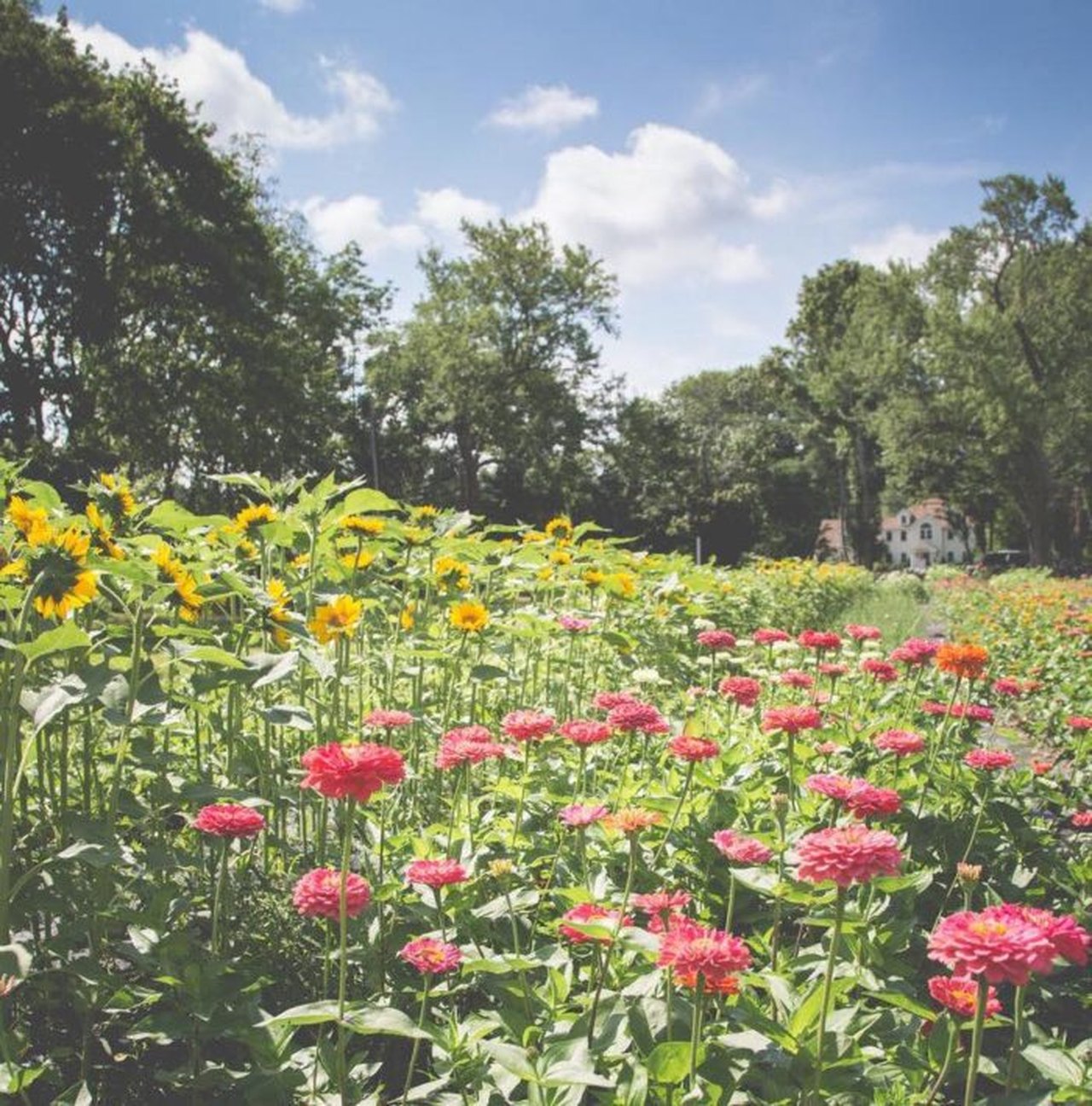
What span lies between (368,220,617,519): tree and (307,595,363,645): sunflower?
24.9 metres

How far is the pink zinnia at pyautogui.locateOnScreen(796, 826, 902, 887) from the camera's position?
106 cm

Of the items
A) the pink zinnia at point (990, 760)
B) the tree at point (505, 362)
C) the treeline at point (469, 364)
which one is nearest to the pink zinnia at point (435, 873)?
the pink zinnia at point (990, 760)

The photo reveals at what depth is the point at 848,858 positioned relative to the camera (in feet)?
3.48

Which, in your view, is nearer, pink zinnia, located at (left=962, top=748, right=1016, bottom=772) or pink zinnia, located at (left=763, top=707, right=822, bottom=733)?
pink zinnia, located at (left=763, top=707, right=822, bottom=733)

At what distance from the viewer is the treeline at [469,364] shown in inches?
625

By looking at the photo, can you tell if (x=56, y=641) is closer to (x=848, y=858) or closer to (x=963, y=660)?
(x=848, y=858)

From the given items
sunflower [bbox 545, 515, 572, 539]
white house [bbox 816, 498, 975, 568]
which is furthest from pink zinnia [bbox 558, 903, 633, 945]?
white house [bbox 816, 498, 975, 568]

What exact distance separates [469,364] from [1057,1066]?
1024 inches

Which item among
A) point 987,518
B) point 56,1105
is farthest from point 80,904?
point 987,518

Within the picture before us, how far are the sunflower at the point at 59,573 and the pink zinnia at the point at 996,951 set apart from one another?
1.33 metres

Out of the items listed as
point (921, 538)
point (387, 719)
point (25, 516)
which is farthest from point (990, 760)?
point (921, 538)

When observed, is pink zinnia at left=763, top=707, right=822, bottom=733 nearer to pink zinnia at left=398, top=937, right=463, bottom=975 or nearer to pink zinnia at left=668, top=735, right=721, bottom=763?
pink zinnia at left=668, top=735, right=721, bottom=763

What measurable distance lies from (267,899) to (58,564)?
102 cm

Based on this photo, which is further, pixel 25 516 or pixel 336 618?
pixel 336 618
